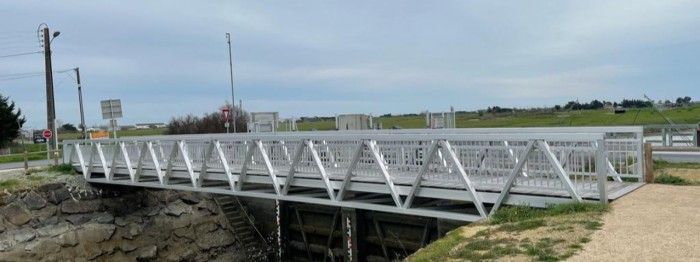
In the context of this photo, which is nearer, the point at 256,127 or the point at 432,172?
the point at 432,172

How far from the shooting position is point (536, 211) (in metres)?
8.96

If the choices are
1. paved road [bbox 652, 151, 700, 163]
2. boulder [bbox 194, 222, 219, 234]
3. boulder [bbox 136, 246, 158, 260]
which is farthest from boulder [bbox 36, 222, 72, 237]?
paved road [bbox 652, 151, 700, 163]

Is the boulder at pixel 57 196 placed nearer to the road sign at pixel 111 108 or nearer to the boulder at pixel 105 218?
the boulder at pixel 105 218

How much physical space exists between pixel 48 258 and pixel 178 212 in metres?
4.56

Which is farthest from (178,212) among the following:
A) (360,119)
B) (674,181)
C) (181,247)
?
(674,181)

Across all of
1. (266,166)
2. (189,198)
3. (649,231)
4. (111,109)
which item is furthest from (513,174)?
(111,109)

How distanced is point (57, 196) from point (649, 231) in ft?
61.0

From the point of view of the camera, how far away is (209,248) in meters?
21.0

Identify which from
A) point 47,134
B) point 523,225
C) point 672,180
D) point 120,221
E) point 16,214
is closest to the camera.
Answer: point 523,225

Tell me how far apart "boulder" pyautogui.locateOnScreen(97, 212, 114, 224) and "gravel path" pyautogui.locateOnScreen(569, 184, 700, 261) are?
54.7 ft

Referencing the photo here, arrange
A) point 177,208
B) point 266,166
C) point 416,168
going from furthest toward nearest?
point 177,208, point 266,166, point 416,168

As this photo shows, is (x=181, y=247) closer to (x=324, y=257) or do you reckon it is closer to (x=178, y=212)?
(x=178, y=212)

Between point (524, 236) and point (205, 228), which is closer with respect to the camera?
point (524, 236)

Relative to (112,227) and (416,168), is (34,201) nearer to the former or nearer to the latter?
(112,227)
